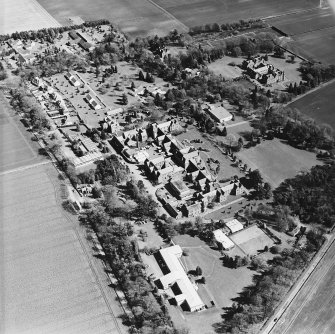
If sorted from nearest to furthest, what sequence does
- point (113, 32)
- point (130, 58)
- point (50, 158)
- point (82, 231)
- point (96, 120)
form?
point (82, 231) → point (50, 158) → point (96, 120) → point (130, 58) → point (113, 32)

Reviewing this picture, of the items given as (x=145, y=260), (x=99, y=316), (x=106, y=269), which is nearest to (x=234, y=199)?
(x=145, y=260)

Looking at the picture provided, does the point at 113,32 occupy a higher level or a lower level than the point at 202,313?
higher

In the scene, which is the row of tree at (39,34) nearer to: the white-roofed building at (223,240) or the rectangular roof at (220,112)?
the rectangular roof at (220,112)

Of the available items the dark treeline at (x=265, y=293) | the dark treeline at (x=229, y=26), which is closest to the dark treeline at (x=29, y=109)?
the dark treeline at (x=229, y=26)

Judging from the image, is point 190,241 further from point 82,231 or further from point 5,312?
point 5,312

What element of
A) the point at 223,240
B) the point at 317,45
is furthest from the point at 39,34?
the point at 223,240

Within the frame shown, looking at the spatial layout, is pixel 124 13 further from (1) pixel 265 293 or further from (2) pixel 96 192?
(1) pixel 265 293
